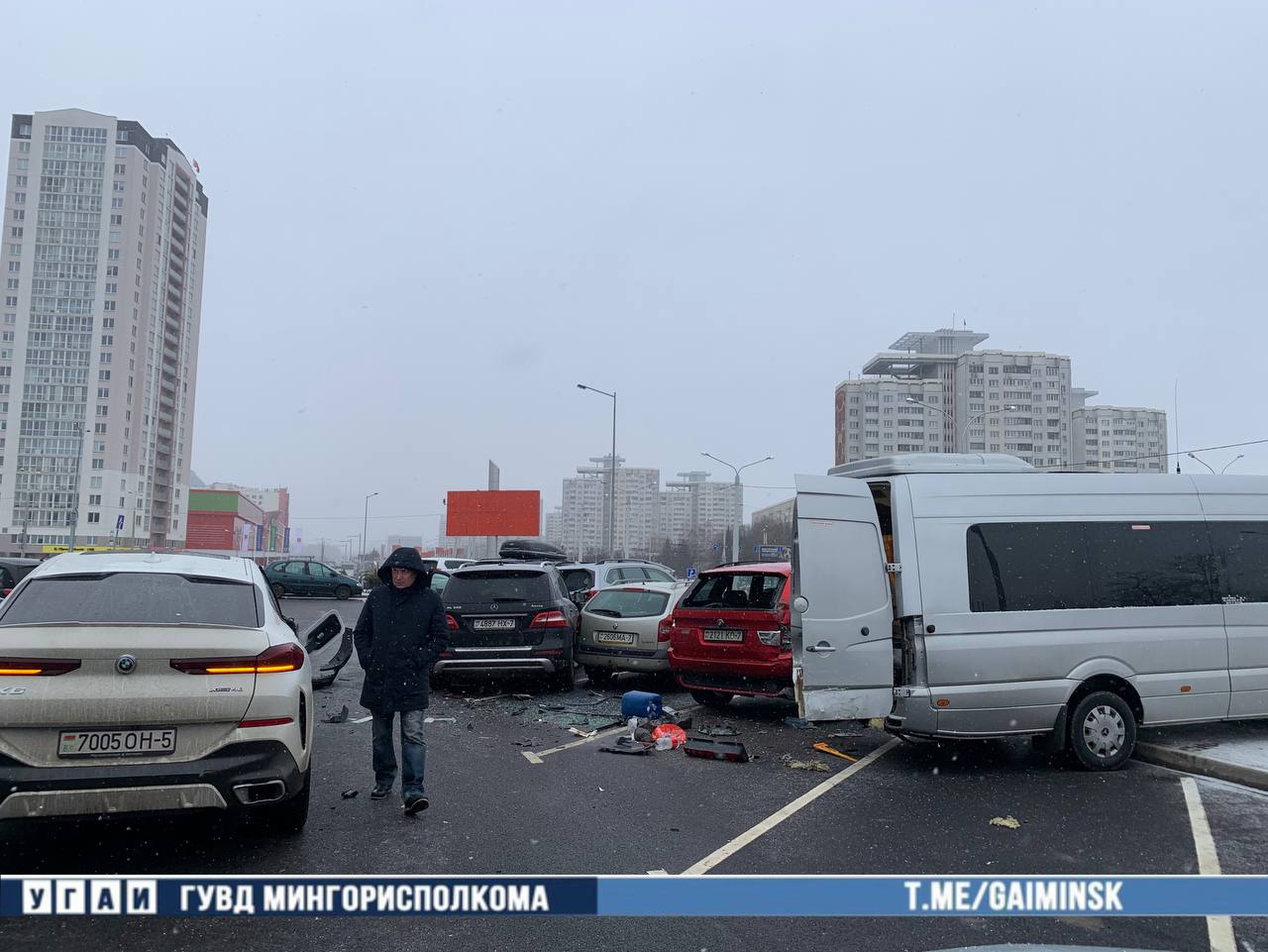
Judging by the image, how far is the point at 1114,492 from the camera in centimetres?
737

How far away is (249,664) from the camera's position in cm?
446

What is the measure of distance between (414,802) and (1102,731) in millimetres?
5430

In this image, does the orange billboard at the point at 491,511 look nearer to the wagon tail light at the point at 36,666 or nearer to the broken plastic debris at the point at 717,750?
the broken plastic debris at the point at 717,750

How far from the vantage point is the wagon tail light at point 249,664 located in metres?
4.31

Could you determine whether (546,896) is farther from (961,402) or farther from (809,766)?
(961,402)

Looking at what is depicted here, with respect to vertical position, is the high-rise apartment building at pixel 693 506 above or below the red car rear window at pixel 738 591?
above

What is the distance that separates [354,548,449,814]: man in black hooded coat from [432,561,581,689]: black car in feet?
13.4

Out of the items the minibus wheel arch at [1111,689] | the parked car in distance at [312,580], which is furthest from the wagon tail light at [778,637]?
the parked car in distance at [312,580]

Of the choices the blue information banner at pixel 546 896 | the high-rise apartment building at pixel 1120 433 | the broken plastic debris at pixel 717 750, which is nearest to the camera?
the blue information banner at pixel 546 896

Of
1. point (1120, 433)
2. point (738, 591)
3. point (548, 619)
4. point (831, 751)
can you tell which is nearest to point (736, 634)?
point (738, 591)

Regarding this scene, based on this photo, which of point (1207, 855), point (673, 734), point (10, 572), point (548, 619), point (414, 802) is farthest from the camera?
point (10, 572)

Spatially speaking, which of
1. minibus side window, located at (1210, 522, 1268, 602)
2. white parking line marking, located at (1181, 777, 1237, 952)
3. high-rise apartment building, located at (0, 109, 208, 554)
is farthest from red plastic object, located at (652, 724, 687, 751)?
high-rise apartment building, located at (0, 109, 208, 554)

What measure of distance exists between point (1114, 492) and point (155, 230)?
401 feet

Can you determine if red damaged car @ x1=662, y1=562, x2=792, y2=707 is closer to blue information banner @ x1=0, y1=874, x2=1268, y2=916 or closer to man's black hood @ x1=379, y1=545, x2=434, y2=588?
man's black hood @ x1=379, y1=545, x2=434, y2=588
